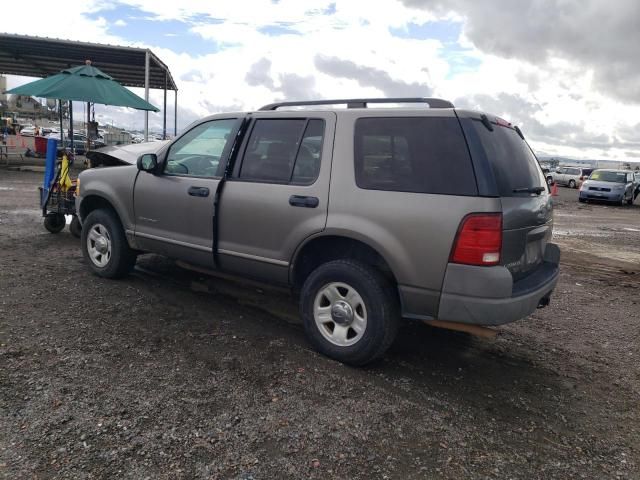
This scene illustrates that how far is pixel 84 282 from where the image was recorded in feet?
17.4

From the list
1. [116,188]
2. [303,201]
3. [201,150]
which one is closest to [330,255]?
[303,201]

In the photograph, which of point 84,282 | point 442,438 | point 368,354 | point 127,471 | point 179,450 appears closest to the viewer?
point 127,471

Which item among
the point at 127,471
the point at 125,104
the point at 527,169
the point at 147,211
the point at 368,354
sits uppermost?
the point at 125,104

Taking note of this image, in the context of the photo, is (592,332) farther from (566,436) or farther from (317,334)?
(317,334)

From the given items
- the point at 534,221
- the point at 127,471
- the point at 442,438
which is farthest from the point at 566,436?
the point at 127,471

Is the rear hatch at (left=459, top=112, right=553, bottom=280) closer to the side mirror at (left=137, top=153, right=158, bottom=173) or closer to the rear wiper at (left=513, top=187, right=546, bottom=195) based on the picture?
the rear wiper at (left=513, top=187, right=546, bottom=195)

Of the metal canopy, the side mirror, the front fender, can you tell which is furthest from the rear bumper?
the metal canopy

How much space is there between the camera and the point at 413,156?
3.40 meters

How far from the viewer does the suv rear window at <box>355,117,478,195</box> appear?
322cm

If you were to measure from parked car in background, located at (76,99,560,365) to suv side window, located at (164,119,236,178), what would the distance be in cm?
1

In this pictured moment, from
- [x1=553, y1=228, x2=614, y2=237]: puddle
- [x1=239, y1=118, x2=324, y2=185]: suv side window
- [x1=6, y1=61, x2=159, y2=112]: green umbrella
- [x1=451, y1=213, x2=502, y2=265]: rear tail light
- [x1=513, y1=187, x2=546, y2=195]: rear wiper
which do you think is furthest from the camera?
[x1=553, y1=228, x2=614, y2=237]: puddle

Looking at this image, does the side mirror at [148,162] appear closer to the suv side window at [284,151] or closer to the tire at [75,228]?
the suv side window at [284,151]

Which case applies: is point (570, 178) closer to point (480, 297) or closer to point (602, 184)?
A: point (602, 184)

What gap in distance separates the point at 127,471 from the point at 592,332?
14.3 feet
